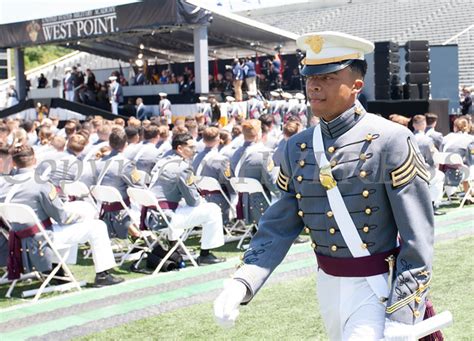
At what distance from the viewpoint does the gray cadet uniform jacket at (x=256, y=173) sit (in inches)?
378

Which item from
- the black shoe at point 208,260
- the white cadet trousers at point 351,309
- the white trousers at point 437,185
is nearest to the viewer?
the white cadet trousers at point 351,309

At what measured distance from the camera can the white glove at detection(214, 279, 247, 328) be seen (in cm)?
286

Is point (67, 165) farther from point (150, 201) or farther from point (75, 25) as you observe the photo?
point (75, 25)

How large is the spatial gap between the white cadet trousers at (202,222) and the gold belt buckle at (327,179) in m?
5.33

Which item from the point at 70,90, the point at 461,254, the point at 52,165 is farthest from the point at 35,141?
the point at 70,90

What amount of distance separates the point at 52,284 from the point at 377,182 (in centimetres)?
559

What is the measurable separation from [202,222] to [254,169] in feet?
4.53

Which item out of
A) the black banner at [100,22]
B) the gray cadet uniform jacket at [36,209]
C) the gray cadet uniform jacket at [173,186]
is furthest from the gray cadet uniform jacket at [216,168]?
the black banner at [100,22]

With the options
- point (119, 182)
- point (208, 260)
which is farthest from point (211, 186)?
point (208, 260)

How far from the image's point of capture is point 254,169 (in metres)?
9.68

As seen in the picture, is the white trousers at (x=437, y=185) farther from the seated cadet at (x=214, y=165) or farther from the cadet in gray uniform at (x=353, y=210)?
the cadet in gray uniform at (x=353, y=210)

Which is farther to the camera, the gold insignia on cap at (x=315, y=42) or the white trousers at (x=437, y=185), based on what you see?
the white trousers at (x=437, y=185)

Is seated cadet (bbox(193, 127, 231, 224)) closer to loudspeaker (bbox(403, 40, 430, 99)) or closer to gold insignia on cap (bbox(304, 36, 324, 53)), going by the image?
gold insignia on cap (bbox(304, 36, 324, 53))

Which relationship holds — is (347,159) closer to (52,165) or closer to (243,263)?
(243,263)
